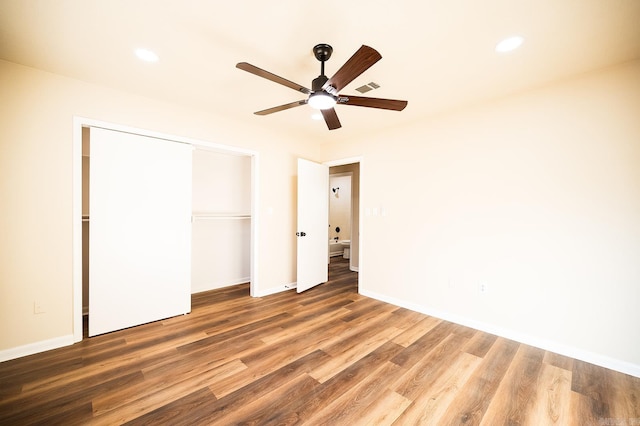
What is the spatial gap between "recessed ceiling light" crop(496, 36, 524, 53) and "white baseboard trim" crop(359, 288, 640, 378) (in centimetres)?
272

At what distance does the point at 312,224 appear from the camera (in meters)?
4.48

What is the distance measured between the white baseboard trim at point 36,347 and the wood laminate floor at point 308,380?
0.08 m

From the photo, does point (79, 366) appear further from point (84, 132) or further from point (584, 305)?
point (584, 305)

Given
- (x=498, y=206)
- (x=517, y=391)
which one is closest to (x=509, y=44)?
(x=498, y=206)

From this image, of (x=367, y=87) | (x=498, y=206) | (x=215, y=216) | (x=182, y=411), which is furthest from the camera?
(x=215, y=216)

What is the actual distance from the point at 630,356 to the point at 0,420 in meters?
4.64

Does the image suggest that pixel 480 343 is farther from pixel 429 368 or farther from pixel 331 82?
pixel 331 82

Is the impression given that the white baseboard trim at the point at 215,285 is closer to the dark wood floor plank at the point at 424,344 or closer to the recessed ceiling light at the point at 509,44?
the dark wood floor plank at the point at 424,344

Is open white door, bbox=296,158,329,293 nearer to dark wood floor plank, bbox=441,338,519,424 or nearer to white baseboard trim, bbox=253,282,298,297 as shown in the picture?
white baseboard trim, bbox=253,282,298,297

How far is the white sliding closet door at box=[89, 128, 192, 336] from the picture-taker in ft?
8.93

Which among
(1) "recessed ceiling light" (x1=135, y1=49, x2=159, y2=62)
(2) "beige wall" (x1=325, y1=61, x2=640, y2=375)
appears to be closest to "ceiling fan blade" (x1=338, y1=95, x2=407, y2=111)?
(2) "beige wall" (x1=325, y1=61, x2=640, y2=375)

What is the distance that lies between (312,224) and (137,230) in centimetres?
250

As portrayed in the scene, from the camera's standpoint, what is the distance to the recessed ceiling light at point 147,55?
2.14 m

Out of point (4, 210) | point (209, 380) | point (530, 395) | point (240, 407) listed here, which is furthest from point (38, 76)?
point (530, 395)
